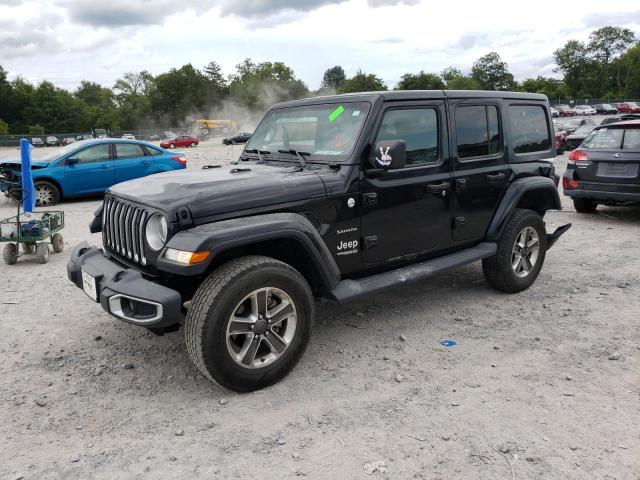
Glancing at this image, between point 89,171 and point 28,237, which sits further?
point 89,171

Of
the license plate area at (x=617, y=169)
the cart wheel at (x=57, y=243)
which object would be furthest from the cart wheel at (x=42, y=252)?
the license plate area at (x=617, y=169)

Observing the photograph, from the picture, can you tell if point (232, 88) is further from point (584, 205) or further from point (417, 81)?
point (584, 205)

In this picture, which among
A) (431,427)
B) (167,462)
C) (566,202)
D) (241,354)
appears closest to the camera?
(167,462)

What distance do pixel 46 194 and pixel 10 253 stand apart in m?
5.10

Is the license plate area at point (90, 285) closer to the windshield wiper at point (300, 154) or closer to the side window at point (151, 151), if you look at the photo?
the windshield wiper at point (300, 154)

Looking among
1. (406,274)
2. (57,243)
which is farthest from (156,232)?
(57,243)

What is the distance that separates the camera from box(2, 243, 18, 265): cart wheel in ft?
22.5

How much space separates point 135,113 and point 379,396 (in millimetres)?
98368

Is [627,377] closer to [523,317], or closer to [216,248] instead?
[523,317]

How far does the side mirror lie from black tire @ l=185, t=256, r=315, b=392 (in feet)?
3.66

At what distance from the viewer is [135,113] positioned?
93.5 metres

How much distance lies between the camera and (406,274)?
4.45m

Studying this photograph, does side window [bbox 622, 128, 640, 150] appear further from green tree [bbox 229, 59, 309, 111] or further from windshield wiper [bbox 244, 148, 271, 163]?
green tree [bbox 229, 59, 309, 111]

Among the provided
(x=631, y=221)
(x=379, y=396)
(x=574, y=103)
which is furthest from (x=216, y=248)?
(x=574, y=103)
